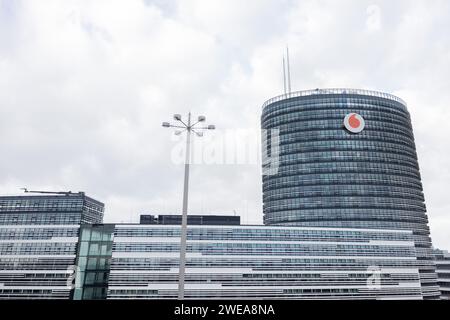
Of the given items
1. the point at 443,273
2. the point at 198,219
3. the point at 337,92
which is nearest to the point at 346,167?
the point at 337,92

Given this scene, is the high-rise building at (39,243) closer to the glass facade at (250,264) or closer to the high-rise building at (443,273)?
the glass facade at (250,264)

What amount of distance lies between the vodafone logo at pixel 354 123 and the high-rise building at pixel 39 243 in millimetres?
105400

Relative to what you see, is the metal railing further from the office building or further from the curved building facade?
the office building

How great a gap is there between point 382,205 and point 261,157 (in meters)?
52.7

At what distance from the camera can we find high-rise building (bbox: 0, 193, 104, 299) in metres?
79.9

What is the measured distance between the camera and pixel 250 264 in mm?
79938

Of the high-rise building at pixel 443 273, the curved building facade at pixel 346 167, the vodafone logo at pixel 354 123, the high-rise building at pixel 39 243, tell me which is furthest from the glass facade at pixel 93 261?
the high-rise building at pixel 443 273

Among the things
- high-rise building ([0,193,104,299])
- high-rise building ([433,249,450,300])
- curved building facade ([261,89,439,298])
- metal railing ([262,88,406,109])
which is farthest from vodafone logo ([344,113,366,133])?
high-rise building ([0,193,104,299])

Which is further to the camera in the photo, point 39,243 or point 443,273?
point 443,273

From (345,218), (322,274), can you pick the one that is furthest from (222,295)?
(345,218)

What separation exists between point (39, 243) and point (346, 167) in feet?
360

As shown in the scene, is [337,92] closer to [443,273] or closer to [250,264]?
[443,273]
